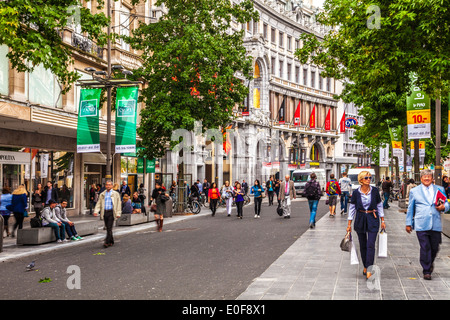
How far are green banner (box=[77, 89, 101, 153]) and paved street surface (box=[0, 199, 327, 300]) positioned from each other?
335cm

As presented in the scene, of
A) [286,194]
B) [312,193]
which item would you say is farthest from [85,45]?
[312,193]

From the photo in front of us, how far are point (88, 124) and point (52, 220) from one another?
5.12 m

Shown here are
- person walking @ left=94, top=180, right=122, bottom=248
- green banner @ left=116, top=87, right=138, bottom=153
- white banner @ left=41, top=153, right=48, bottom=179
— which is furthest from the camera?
white banner @ left=41, top=153, right=48, bottom=179

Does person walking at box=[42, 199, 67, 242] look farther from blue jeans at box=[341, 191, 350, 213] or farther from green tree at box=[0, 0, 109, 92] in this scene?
blue jeans at box=[341, 191, 350, 213]

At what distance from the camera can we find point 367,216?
9.47m

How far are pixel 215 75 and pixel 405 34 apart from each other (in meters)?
15.7

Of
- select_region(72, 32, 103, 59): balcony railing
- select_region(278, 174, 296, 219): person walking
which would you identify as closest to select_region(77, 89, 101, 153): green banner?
select_region(72, 32, 103, 59): balcony railing

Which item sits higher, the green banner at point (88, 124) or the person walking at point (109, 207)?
the green banner at point (88, 124)

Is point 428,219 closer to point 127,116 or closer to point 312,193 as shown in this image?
point 312,193

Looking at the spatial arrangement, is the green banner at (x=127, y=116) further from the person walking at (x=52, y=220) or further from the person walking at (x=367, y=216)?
the person walking at (x=367, y=216)

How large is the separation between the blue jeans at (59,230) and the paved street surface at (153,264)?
20.3 inches

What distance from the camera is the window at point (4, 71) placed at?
21.7 m

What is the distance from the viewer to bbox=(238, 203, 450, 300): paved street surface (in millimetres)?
7996

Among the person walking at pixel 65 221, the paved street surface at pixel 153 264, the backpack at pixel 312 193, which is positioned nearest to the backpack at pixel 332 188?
the backpack at pixel 312 193
